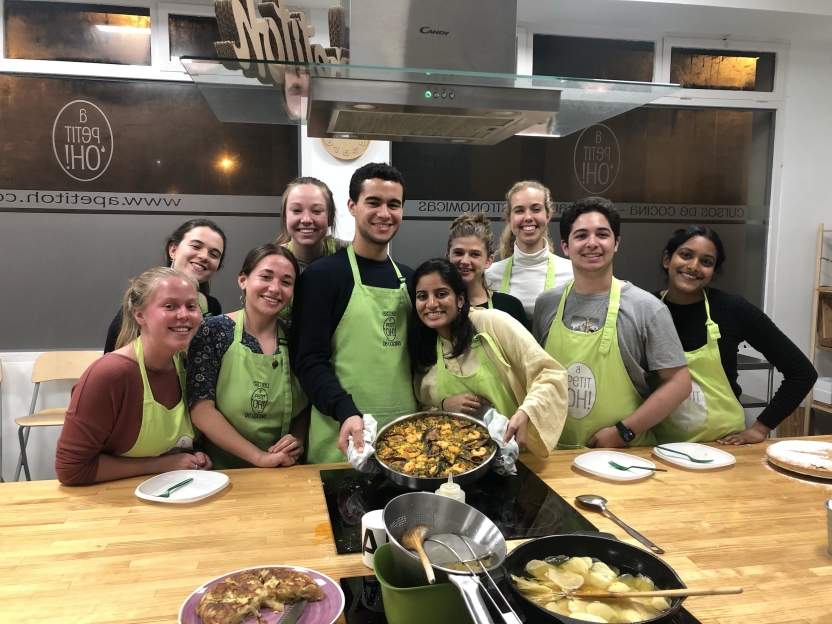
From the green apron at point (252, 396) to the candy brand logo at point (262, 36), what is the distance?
3.00 ft

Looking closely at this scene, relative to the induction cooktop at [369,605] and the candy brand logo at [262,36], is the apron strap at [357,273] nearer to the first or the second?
the candy brand logo at [262,36]

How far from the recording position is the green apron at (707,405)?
2.18 m

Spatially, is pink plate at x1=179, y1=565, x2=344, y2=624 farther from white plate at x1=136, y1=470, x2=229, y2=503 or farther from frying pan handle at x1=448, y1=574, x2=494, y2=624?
white plate at x1=136, y1=470, x2=229, y2=503

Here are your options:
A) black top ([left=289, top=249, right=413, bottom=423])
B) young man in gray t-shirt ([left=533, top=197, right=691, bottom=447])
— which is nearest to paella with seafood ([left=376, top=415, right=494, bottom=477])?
black top ([left=289, top=249, right=413, bottom=423])

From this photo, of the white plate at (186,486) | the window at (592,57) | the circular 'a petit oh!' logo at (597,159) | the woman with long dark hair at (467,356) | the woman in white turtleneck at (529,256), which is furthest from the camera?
the circular 'a petit oh!' logo at (597,159)

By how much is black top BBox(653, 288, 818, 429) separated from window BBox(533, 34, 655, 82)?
2.49 m

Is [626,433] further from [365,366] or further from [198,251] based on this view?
[198,251]

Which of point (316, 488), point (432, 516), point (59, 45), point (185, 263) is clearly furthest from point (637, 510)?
point (59, 45)

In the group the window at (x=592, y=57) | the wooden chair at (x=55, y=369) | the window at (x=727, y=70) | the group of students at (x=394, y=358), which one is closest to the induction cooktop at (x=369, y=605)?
the group of students at (x=394, y=358)

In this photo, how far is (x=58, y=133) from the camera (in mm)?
3607

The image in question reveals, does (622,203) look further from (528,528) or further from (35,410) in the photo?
(35,410)

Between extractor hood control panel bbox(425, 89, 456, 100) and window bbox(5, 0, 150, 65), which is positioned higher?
window bbox(5, 0, 150, 65)

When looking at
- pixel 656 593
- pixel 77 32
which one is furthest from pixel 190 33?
pixel 656 593

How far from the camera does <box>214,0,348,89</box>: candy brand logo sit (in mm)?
1279
